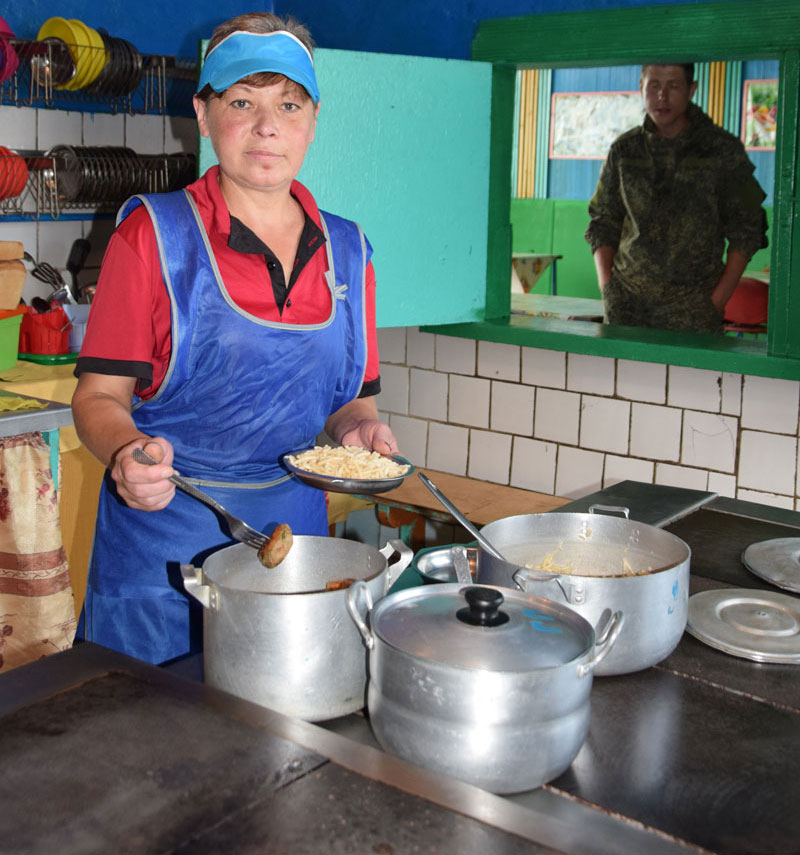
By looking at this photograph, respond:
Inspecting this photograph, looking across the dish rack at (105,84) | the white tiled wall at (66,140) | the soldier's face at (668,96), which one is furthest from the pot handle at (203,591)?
the soldier's face at (668,96)

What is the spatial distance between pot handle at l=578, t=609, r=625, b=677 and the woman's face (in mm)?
1102

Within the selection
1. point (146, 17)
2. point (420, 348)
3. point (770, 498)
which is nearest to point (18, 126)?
point (146, 17)

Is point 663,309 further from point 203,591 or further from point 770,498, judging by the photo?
point 203,591

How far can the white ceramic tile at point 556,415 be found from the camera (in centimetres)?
397

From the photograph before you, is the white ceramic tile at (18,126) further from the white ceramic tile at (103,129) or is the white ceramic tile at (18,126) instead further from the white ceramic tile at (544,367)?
the white ceramic tile at (544,367)

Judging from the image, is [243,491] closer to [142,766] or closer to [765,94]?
[142,766]

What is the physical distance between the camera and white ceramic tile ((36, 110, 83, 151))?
427 centimetres

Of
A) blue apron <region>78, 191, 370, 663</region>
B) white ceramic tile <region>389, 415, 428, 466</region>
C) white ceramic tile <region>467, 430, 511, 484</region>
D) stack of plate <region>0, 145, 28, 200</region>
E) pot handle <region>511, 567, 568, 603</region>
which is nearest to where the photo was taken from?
pot handle <region>511, 567, 568, 603</region>

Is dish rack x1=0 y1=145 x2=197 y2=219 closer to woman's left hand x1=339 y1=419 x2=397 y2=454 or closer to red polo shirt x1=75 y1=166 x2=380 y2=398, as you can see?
red polo shirt x1=75 y1=166 x2=380 y2=398

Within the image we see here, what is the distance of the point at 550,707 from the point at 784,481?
104 inches

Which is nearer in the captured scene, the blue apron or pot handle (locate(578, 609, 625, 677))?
pot handle (locate(578, 609, 625, 677))

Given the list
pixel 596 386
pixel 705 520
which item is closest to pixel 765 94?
pixel 596 386

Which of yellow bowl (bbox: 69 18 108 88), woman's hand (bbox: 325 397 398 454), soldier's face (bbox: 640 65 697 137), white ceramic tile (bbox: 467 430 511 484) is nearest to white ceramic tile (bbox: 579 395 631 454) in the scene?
white ceramic tile (bbox: 467 430 511 484)

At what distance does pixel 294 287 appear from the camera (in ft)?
7.06
